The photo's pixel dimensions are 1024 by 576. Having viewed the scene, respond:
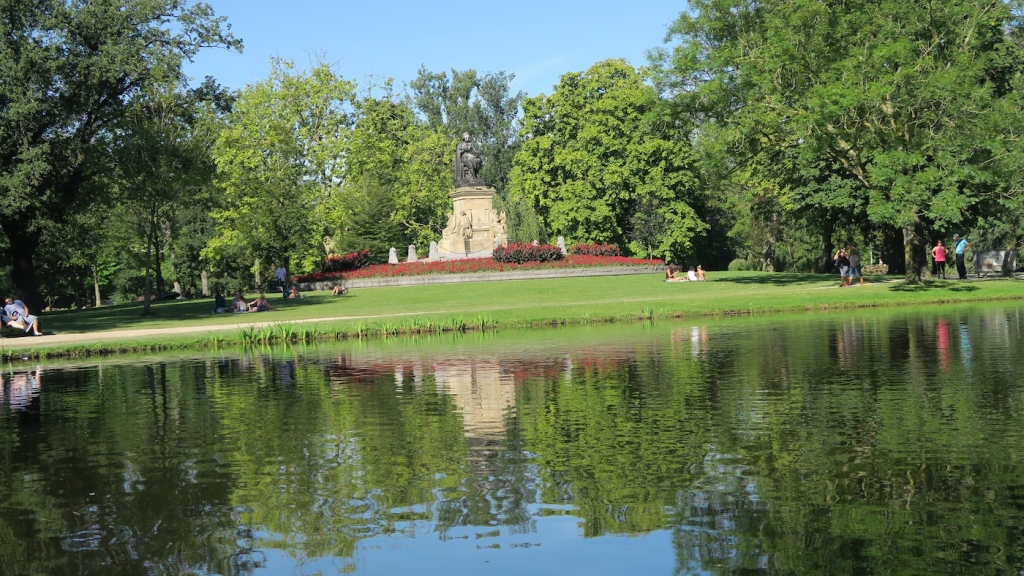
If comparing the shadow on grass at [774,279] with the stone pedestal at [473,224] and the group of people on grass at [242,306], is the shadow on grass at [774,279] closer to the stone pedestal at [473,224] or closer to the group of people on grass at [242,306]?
the stone pedestal at [473,224]

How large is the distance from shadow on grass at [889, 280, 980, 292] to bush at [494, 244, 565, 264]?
1991cm

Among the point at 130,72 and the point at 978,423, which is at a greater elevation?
the point at 130,72

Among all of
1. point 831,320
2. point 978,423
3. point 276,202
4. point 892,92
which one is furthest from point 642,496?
point 276,202

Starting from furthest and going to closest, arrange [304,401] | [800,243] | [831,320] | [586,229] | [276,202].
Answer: [800,243], [586,229], [276,202], [831,320], [304,401]

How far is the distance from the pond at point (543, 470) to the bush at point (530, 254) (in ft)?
122

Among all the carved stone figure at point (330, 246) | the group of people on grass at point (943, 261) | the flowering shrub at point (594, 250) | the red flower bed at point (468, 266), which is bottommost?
the group of people on grass at point (943, 261)

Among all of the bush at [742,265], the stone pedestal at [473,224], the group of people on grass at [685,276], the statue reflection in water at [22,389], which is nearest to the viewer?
the statue reflection in water at [22,389]

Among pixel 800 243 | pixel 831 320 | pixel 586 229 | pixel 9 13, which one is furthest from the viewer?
pixel 800 243

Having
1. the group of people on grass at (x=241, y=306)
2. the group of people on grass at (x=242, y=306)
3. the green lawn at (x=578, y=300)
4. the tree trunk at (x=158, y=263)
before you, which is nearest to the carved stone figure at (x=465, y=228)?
the green lawn at (x=578, y=300)

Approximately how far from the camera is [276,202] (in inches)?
2392

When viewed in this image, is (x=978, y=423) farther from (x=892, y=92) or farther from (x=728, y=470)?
(x=892, y=92)

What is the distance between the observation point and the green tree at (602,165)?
7238 cm

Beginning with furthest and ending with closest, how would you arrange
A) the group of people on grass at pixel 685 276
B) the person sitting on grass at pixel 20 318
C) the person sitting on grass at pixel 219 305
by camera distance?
the group of people on grass at pixel 685 276, the person sitting on grass at pixel 219 305, the person sitting on grass at pixel 20 318

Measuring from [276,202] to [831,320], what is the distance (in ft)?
127
